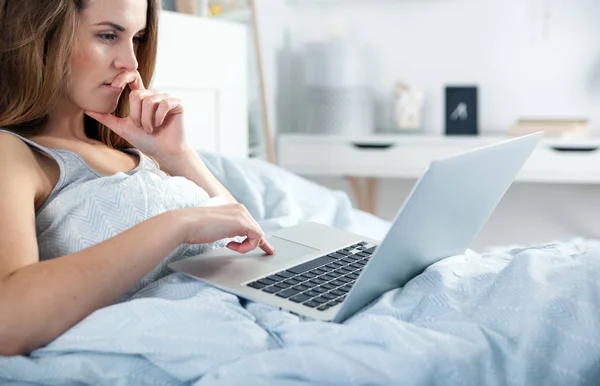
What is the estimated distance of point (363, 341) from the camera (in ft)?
2.62

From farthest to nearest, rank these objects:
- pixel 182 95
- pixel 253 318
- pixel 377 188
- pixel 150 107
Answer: pixel 377 188 → pixel 182 95 → pixel 150 107 → pixel 253 318

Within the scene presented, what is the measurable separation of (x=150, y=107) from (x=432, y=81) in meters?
2.16

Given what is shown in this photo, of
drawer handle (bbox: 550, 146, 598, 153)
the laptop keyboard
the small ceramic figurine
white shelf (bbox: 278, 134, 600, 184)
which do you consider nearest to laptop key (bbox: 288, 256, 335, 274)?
the laptop keyboard

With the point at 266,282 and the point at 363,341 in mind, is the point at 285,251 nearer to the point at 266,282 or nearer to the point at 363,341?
the point at 266,282

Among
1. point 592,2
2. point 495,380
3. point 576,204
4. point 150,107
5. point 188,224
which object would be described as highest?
point 592,2

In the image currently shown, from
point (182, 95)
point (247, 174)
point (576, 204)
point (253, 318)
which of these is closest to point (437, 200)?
point (253, 318)

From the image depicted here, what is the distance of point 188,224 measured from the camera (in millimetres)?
957

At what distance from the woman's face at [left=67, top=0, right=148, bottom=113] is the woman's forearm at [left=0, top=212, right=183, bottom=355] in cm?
37

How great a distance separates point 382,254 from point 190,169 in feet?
2.04

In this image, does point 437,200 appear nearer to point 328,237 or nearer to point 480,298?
point 480,298

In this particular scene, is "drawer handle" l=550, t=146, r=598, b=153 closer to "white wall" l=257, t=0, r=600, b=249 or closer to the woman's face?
"white wall" l=257, t=0, r=600, b=249

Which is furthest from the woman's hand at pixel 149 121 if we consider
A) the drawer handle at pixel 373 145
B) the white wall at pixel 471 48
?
the white wall at pixel 471 48

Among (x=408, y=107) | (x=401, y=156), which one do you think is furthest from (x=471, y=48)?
(x=401, y=156)

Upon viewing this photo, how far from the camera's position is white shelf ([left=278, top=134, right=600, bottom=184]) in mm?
2766
